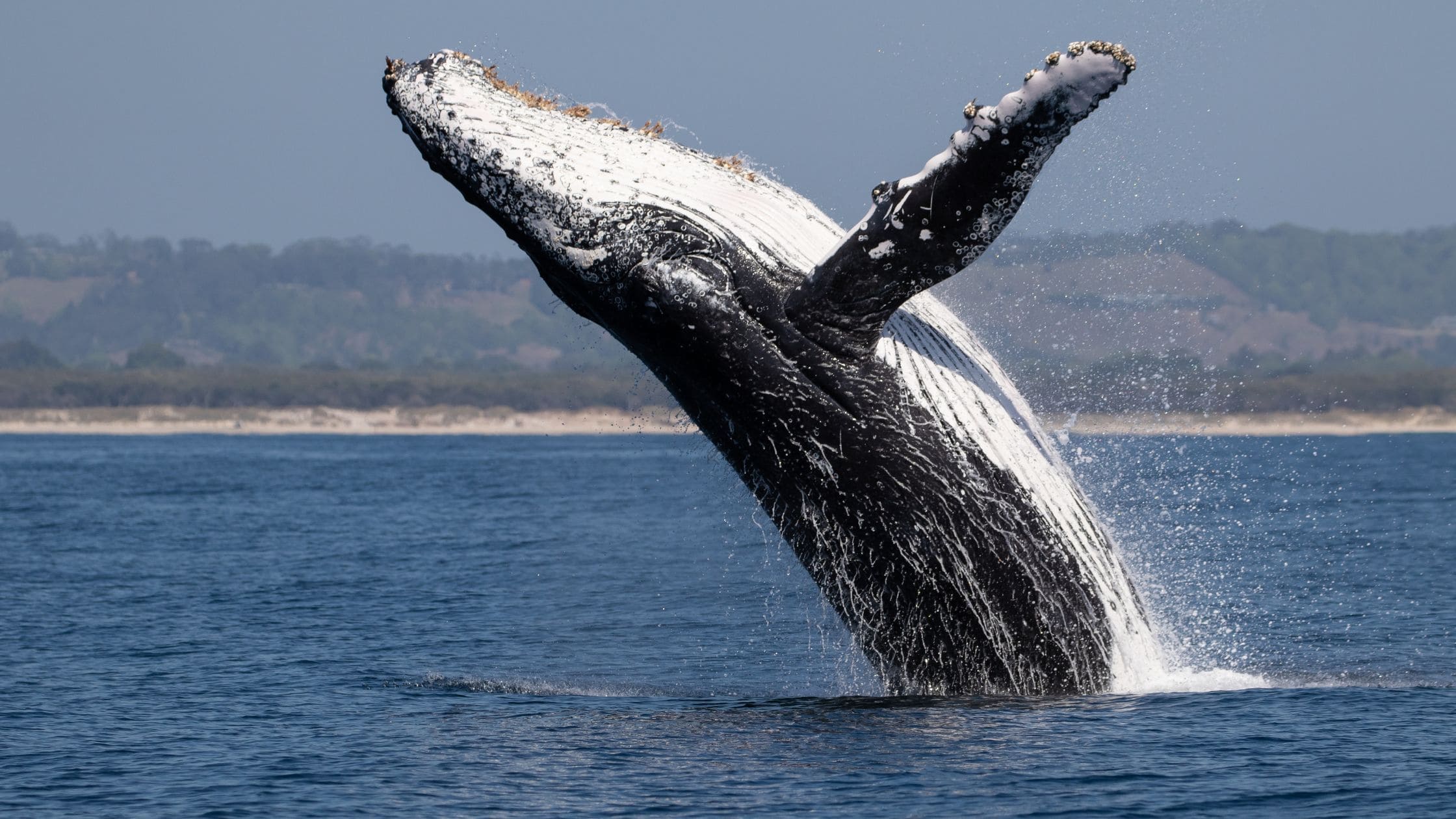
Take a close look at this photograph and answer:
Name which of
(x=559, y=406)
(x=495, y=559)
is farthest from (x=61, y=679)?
(x=559, y=406)

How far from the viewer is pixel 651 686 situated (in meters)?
11.3

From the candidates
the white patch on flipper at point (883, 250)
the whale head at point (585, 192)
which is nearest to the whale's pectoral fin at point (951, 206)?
the white patch on flipper at point (883, 250)

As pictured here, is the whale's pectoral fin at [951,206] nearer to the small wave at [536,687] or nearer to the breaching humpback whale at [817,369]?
the breaching humpback whale at [817,369]

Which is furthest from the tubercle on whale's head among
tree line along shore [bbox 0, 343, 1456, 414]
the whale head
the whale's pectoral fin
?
tree line along shore [bbox 0, 343, 1456, 414]

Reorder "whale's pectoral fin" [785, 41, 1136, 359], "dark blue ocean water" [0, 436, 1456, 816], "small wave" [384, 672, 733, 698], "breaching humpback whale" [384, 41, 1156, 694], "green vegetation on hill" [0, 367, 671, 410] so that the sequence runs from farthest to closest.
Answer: "green vegetation on hill" [0, 367, 671, 410] < "small wave" [384, 672, 733, 698] < "dark blue ocean water" [0, 436, 1456, 816] < "breaching humpback whale" [384, 41, 1156, 694] < "whale's pectoral fin" [785, 41, 1136, 359]

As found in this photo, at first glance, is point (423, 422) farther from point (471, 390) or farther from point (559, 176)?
point (559, 176)

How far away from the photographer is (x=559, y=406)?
148 meters

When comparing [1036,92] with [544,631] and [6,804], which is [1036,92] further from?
[544,631]

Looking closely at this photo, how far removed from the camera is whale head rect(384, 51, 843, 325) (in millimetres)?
7484

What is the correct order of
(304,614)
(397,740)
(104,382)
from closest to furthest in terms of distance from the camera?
1. (397,740)
2. (304,614)
3. (104,382)

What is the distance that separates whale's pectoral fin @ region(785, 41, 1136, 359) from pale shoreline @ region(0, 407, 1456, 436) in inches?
4143

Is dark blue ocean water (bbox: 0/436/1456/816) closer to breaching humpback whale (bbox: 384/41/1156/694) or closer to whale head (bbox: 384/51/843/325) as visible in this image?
breaching humpback whale (bbox: 384/41/1156/694)

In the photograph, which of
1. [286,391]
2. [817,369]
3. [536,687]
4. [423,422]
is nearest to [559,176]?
[817,369]

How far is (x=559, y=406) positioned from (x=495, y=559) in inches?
4925
